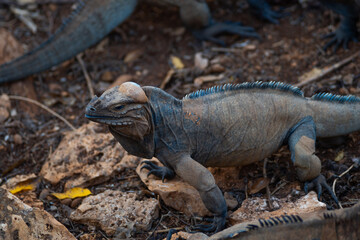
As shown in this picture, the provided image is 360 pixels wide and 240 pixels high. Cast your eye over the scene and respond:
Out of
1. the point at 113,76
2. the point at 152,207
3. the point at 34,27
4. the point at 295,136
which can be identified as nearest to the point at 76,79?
the point at 113,76

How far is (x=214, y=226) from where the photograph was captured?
3.73 metres

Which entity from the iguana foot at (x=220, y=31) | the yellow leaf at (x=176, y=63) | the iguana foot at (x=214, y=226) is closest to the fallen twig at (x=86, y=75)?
the yellow leaf at (x=176, y=63)

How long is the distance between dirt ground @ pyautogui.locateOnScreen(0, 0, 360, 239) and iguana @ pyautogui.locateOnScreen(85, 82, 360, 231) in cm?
A: 32

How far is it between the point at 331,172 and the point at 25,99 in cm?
412

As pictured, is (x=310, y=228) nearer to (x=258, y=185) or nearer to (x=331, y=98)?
(x=258, y=185)

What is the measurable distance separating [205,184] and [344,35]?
11.2 ft

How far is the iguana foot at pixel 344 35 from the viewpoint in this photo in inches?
228

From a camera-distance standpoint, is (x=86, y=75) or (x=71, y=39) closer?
(x=71, y=39)

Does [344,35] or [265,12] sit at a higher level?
[265,12]

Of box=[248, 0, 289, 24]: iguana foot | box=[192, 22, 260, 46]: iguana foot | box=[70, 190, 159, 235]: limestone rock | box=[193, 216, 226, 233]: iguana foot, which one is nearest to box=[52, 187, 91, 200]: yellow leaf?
box=[70, 190, 159, 235]: limestone rock

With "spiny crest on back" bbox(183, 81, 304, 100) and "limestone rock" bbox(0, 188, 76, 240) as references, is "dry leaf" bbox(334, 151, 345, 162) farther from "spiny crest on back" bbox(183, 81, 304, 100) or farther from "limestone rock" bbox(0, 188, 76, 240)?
"limestone rock" bbox(0, 188, 76, 240)

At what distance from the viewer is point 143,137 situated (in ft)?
11.9

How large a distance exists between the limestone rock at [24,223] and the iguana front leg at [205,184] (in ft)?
3.59

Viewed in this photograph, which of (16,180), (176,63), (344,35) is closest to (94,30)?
(176,63)
